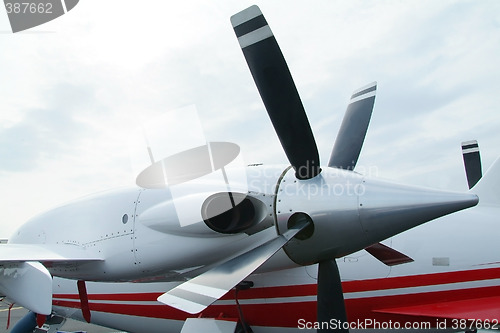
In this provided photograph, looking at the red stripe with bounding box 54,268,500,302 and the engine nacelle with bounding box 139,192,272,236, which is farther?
the red stripe with bounding box 54,268,500,302

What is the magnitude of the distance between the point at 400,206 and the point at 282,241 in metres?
1.19

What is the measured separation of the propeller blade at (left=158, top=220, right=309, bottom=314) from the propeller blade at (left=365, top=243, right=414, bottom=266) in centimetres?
183

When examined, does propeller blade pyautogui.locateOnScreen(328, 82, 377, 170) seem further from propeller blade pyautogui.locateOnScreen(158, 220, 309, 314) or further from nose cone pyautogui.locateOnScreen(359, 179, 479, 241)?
propeller blade pyautogui.locateOnScreen(158, 220, 309, 314)

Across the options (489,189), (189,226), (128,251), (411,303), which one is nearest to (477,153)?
(489,189)

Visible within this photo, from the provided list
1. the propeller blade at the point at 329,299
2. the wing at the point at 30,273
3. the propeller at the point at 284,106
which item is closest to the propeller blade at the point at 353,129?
the propeller at the point at 284,106

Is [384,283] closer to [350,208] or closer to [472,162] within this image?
[350,208]

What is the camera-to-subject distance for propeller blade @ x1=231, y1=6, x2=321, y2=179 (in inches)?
146

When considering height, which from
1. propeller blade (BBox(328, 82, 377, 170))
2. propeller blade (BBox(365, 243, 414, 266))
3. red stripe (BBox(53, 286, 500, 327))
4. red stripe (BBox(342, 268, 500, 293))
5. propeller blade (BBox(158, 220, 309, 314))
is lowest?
red stripe (BBox(53, 286, 500, 327))

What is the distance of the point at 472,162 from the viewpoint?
8.28m

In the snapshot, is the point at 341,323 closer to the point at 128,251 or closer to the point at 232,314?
the point at 232,314

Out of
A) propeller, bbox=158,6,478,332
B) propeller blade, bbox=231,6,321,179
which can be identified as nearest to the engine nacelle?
propeller, bbox=158,6,478,332

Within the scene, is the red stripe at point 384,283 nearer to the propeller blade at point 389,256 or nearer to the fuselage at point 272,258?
the fuselage at point 272,258

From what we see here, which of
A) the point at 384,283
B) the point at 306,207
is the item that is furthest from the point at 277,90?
the point at 384,283

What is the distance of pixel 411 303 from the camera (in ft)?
17.6
